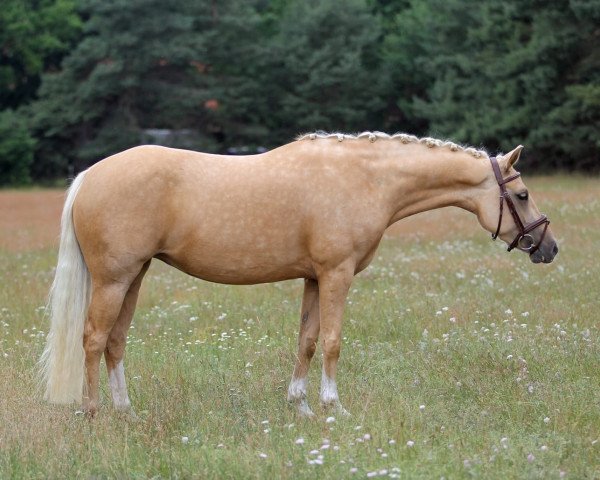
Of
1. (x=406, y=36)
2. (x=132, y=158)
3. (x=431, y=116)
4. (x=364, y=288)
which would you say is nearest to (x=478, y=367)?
(x=132, y=158)

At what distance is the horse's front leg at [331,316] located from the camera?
7.55 metres

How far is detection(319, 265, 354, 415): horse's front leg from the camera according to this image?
755 centimetres

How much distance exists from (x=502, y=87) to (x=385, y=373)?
3853cm

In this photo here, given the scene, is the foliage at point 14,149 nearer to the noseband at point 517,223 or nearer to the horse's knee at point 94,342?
the horse's knee at point 94,342

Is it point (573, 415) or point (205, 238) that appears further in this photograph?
point (205, 238)

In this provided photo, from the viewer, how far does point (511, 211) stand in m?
7.89

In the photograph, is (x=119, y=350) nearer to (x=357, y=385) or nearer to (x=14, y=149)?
(x=357, y=385)

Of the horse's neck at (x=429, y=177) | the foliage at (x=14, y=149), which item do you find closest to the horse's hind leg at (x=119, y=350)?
the horse's neck at (x=429, y=177)

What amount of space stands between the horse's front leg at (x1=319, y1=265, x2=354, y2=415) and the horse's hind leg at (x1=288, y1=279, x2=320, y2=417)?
25 cm

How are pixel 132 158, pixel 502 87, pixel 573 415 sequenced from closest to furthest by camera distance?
pixel 573 415
pixel 132 158
pixel 502 87

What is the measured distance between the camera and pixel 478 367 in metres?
8.48

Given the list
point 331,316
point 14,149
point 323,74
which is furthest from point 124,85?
point 331,316

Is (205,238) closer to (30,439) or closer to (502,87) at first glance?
(30,439)

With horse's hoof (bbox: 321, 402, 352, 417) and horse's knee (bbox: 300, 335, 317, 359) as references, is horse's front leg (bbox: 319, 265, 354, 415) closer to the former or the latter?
horse's hoof (bbox: 321, 402, 352, 417)
